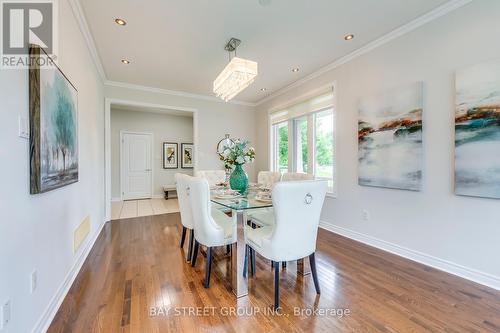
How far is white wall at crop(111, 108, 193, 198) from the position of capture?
20.4 feet

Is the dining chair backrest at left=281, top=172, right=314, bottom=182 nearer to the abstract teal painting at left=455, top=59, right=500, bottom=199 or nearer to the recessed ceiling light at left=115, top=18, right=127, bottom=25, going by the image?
the abstract teal painting at left=455, top=59, right=500, bottom=199

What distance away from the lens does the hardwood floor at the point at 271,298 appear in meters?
1.52

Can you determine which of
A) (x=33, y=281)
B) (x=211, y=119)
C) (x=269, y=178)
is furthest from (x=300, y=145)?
(x=33, y=281)

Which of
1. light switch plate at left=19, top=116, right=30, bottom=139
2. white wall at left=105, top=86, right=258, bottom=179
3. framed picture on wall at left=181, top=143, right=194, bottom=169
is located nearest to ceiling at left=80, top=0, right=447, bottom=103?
white wall at left=105, top=86, right=258, bottom=179

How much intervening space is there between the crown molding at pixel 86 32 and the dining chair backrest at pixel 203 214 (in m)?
2.03

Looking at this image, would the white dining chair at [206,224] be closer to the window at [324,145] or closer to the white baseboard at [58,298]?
the white baseboard at [58,298]

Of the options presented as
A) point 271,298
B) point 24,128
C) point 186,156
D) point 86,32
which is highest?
point 86,32

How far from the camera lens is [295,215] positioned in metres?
1.62

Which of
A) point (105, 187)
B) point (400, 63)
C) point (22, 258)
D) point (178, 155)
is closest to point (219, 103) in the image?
point (178, 155)

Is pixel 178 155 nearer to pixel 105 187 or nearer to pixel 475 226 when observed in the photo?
pixel 105 187

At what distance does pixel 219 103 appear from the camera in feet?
17.6

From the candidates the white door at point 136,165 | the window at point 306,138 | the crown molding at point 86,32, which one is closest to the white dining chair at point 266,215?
the window at point 306,138

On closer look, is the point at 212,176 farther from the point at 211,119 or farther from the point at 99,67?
the point at 99,67

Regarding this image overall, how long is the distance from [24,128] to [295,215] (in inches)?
71.3
